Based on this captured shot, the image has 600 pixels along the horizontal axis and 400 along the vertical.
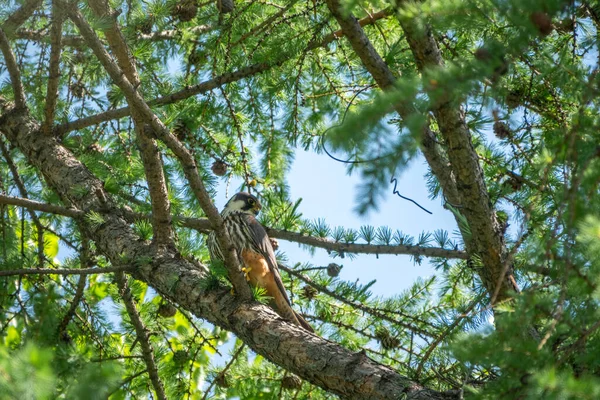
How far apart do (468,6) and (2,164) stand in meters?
3.63

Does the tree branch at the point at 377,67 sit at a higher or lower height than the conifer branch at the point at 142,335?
higher

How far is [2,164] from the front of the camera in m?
4.61

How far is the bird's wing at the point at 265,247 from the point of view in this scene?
3.89 meters

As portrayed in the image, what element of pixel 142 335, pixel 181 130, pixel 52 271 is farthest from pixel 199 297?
pixel 181 130

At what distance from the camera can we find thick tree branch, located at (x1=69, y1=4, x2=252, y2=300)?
112 inches

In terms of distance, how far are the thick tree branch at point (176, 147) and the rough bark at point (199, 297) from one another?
5.2 inches

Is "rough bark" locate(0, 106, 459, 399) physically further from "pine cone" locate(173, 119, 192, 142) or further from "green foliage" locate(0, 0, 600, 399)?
"pine cone" locate(173, 119, 192, 142)

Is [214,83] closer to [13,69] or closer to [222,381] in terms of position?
[13,69]

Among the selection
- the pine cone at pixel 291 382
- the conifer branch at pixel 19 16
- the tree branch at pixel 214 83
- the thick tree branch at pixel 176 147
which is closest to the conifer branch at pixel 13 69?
the conifer branch at pixel 19 16

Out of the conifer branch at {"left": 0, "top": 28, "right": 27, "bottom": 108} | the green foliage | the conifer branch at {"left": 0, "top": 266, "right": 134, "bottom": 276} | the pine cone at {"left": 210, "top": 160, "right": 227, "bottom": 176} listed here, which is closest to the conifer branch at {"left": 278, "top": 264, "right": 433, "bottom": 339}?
the green foliage

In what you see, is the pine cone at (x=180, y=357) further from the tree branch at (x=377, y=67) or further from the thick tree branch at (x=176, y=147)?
the tree branch at (x=377, y=67)

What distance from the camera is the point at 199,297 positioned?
10.7 ft

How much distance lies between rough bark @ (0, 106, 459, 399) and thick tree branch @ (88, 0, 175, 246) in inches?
4.0

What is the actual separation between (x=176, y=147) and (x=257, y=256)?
1.23 metres
